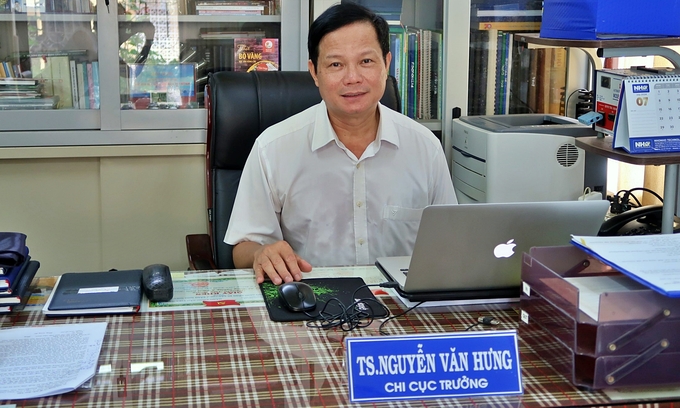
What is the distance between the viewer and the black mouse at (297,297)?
1329 mm

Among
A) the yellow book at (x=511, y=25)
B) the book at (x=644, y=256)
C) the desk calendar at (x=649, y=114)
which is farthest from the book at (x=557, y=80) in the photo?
the book at (x=644, y=256)

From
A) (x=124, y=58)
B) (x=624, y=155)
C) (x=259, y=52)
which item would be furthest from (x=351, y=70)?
(x=124, y=58)

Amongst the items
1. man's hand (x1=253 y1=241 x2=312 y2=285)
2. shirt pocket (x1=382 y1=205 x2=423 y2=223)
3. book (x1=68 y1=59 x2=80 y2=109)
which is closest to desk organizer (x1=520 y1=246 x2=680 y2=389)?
man's hand (x1=253 y1=241 x2=312 y2=285)

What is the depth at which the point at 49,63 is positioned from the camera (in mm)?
2803

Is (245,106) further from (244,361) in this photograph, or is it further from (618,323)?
(618,323)

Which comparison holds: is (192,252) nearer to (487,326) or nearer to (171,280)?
(171,280)

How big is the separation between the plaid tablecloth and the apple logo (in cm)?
10

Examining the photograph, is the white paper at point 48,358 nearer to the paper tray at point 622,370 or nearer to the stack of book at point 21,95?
the paper tray at point 622,370

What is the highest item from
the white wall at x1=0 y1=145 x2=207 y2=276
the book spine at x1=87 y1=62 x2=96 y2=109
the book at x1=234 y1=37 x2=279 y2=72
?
the book at x1=234 y1=37 x2=279 y2=72

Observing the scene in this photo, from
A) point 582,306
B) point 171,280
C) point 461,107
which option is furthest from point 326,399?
point 461,107

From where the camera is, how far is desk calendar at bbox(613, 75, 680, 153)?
1.93 m

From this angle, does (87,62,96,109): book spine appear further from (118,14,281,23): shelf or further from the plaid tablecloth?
the plaid tablecloth

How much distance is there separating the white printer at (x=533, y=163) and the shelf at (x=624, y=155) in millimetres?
270

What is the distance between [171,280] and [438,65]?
1769 millimetres
